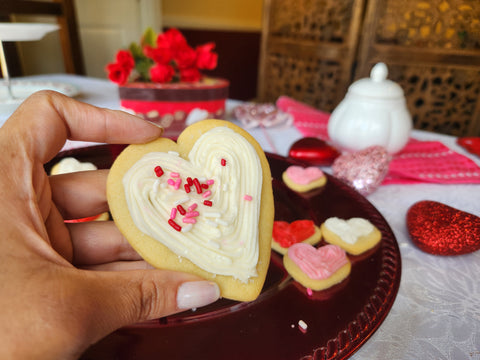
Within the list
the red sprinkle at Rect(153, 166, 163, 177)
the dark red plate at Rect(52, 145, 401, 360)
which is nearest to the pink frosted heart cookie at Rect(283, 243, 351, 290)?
the dark red plate at Rect(52, 145, 401, 360)

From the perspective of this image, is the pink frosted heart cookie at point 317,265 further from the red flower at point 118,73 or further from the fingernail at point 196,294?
the red flower at point 118,73

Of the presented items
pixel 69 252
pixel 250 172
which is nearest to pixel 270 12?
pixel 250 172

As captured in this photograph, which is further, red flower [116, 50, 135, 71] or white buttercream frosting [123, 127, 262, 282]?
red flower [116, 50, 135, 71]

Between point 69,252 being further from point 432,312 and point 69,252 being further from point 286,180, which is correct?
point 432,312

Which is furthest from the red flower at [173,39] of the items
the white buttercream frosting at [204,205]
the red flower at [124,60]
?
the white buttercream frosting at [204,205]

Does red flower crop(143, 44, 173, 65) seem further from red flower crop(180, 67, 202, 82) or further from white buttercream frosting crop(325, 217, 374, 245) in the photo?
white buttercream frosting crop(325, 217, 374, 245)

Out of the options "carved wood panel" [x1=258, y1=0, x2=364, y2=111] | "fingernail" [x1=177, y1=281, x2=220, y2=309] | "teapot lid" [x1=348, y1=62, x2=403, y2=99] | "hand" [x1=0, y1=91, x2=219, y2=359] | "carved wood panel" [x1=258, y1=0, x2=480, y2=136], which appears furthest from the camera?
"carved wood panel" [x1=258, y1=0, x2=364, y2=111]
